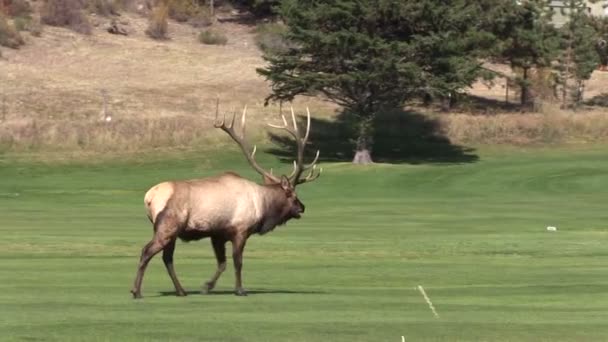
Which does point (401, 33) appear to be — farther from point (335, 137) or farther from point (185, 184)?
point (185, 184)

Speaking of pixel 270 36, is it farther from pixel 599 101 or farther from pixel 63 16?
pixel 599 101

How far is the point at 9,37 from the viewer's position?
73.2m

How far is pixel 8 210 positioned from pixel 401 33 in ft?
75.8

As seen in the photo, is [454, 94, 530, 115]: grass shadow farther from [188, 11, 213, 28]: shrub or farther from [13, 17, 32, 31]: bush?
[13, 17, 32, 31]: bush

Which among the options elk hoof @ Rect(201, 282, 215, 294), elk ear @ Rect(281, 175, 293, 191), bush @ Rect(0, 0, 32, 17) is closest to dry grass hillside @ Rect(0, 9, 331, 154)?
bush @ Rect(0, 0, 32, 17)

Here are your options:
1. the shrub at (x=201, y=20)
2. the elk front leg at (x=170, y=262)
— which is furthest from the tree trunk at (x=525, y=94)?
the elk front leg at (x=170, y=262)

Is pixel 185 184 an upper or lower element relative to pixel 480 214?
upper

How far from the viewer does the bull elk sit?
18.4m

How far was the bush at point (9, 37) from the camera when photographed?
239 ft

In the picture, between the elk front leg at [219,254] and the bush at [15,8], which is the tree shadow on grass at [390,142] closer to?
the bush at [15,8]

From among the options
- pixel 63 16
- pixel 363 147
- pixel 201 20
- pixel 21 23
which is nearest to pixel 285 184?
pixel 363 147

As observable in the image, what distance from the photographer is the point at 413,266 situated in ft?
84.1

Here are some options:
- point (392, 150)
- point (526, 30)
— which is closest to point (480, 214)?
point (392, 150)

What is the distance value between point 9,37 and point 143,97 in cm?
1000
